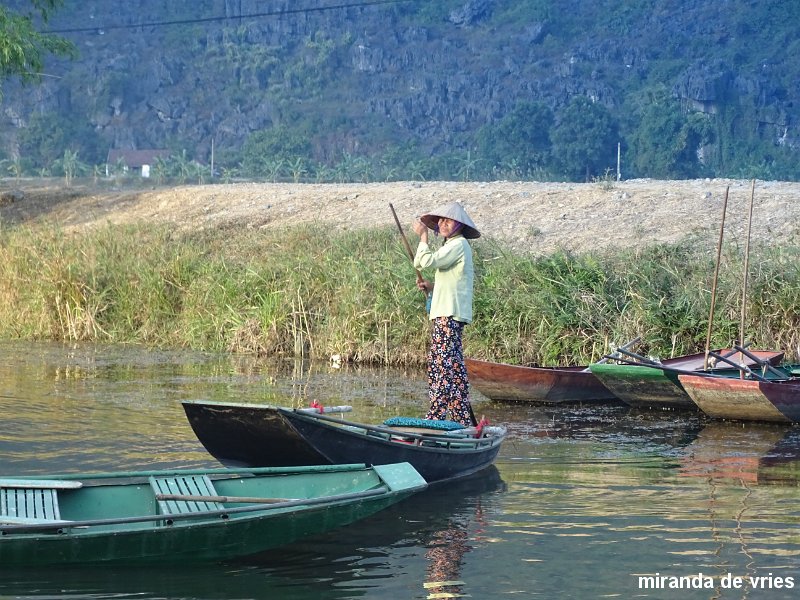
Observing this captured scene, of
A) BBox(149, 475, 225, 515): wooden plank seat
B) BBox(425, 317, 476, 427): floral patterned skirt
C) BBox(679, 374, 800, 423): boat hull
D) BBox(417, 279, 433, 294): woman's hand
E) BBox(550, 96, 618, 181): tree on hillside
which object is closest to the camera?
BBox(149, 475, 225, 515): wooden plank seat

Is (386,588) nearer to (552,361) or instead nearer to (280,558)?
(280,558)

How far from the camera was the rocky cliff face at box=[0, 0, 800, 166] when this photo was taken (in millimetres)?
58062

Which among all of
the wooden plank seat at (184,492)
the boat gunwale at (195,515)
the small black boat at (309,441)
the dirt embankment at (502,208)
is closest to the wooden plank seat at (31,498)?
the boat gunwale at (195,515)

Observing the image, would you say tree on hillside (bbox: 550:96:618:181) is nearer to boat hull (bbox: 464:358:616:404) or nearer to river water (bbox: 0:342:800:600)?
river water (bbox: 0:342:800:600)

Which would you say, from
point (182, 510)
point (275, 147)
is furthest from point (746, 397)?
point (275, 147)

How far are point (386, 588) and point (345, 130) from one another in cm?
5206

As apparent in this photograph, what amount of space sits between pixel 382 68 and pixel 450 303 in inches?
2136

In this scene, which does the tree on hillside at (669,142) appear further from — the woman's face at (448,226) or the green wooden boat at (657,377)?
the woman's face at (448,226)

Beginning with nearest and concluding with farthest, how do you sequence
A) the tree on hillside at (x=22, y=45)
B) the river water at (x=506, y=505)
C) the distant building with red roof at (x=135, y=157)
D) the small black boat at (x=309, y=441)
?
the river water at (x=506, y=505) < the small black boat at (x=309, y=441) < the tree on hillside at (x=22, y=45) < the distant building with red roof at (x=135, y=157)

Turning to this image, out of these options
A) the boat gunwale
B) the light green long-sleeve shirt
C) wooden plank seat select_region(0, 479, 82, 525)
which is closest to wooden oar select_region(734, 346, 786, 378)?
the light green long-sleeve shirt

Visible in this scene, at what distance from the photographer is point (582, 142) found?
53.1 m

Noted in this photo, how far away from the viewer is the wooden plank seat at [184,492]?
281 inches

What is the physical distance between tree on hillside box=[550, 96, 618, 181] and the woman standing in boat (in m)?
43.0

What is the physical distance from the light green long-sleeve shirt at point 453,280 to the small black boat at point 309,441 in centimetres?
96
